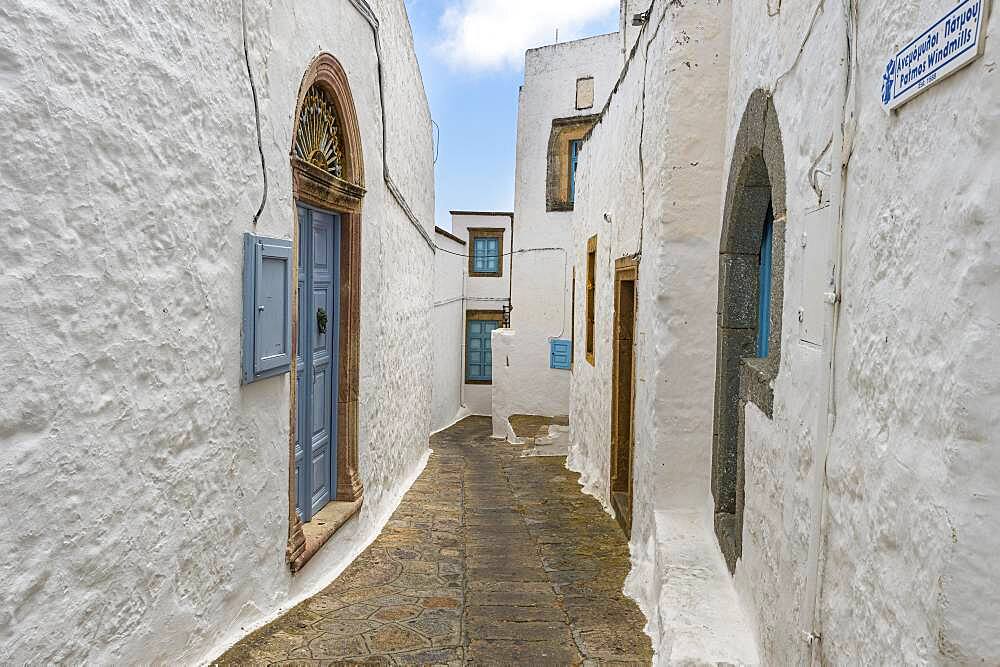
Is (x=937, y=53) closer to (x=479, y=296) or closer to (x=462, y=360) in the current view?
(x=462, y=360)

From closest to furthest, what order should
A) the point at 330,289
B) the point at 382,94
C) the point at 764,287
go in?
1. the point at 764,287
2. the point at 330,289
3. the point at 382,94

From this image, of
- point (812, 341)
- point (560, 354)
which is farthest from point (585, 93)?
point (812, 341)

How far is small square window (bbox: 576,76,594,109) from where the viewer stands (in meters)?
16.0

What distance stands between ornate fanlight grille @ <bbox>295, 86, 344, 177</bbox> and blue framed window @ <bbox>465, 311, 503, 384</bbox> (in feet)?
48.8

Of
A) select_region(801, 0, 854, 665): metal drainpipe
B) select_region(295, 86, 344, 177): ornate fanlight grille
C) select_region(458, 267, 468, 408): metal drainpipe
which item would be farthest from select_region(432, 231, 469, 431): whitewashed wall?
select_region(801, 0, 854, 665): metal drainpipe

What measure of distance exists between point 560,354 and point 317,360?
940 centimetres

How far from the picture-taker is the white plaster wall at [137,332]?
80.6 inches

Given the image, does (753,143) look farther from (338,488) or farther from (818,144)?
(338,488)

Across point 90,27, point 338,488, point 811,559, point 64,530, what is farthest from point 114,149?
point 338,488

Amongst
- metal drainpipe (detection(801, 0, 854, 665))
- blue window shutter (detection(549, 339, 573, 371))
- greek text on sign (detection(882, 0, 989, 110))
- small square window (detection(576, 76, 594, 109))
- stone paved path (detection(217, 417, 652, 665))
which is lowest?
stone paved path (detection(217, 417, 652, 665))

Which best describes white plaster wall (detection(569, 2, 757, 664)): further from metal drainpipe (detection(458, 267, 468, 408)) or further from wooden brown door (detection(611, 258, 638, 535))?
metal drainpipe (detection(458, 267, 468, 408))

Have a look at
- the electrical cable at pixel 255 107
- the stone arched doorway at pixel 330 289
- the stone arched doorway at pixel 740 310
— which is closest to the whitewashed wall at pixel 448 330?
the stone arched doorway at pixel 330 289

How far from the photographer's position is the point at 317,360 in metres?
5.05

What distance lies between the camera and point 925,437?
5.64 ft
